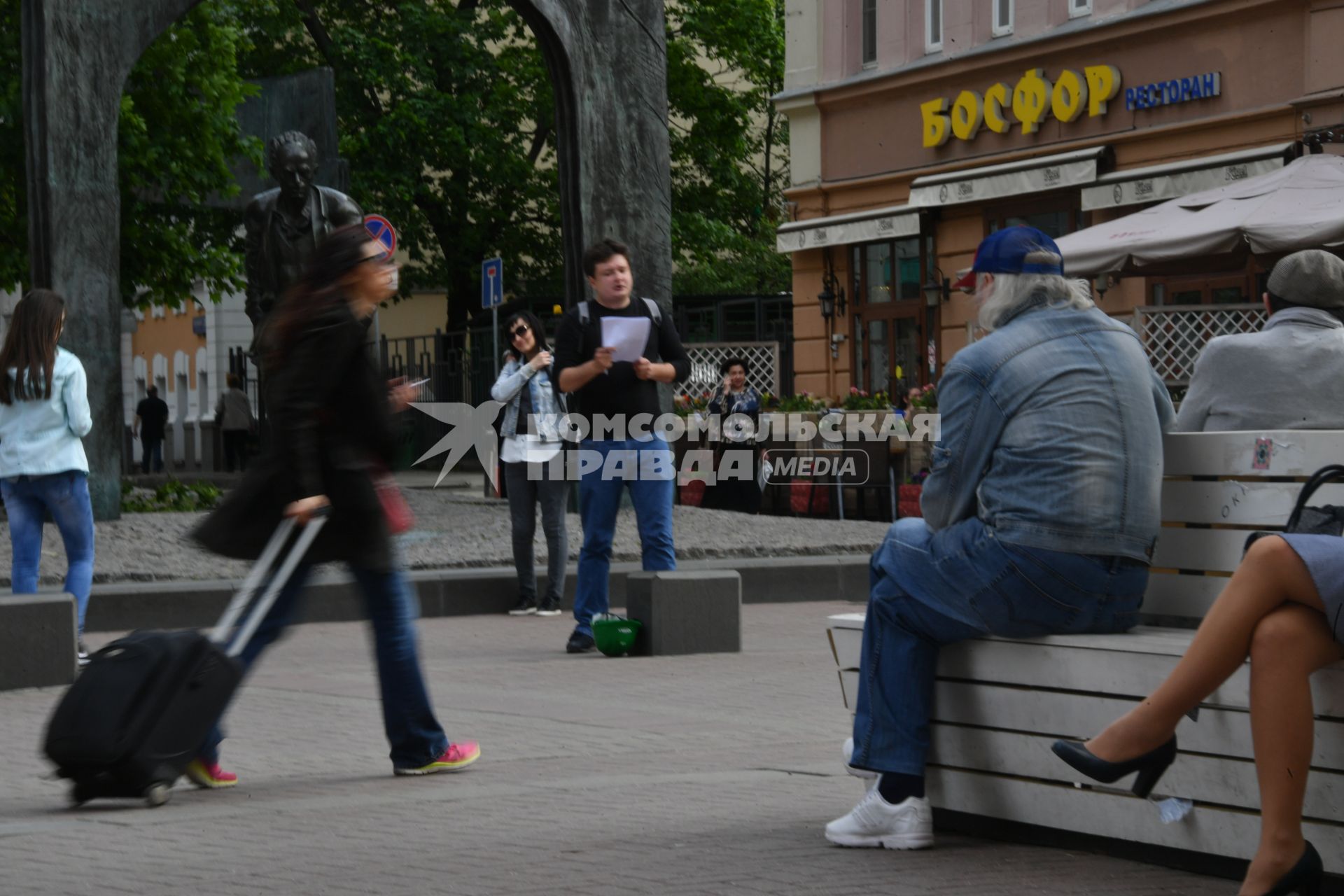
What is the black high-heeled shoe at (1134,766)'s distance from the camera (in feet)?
15.3

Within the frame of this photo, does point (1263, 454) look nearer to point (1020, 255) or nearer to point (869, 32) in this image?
point (1020, 255)

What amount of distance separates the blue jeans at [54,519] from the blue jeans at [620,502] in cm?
235

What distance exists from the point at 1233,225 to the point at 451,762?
457 inches

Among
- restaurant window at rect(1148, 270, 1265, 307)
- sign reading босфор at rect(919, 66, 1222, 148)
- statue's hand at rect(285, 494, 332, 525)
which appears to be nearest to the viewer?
statue's hand at rect(285, 494, 332, 525)

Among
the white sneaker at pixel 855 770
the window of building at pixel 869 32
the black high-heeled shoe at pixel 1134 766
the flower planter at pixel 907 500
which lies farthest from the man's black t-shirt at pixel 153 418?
the black high-heeled shoe at pixel 1134 766

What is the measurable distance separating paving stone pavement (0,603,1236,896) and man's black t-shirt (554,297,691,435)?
130 cm

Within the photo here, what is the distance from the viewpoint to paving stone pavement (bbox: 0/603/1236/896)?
196 inches

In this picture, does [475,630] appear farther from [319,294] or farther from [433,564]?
[319,294]

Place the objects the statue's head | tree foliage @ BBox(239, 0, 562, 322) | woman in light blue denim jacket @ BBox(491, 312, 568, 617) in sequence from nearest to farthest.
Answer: woman in light blue denim jacket @ BBox(491, 312, 568, 617) → the statue's head → tree foliage @ BBox(239, 0, 562, 322)

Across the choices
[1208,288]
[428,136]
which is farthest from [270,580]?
[428,136]

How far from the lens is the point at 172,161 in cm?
3067

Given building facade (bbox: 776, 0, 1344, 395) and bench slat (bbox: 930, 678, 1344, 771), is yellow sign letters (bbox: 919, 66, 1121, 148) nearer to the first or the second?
building facade (bbox: 776, 0, 1344, 395)

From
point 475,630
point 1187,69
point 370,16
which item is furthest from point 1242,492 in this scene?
point 370,16

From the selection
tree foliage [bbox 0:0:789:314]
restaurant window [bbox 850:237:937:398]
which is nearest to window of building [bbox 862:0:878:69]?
restaurant window [bbox 850:237:937:398]
